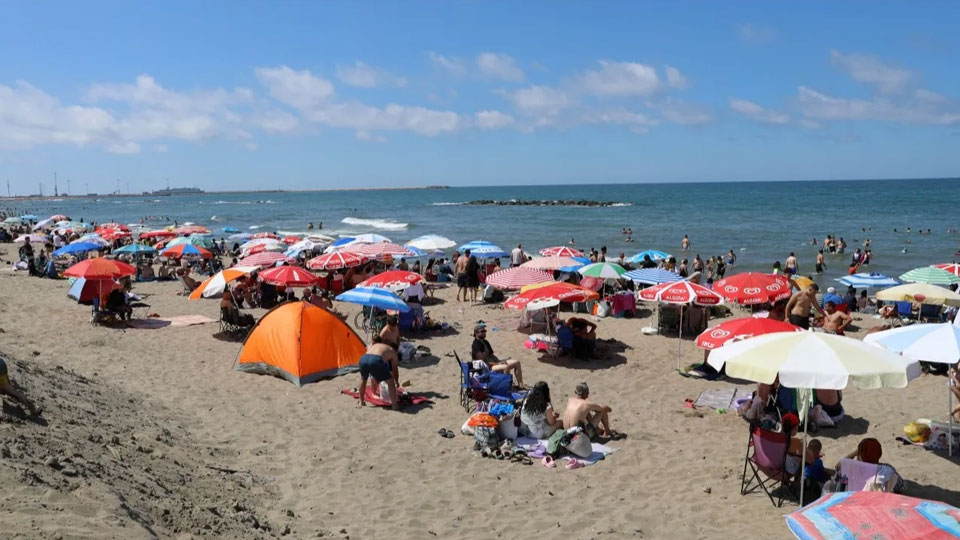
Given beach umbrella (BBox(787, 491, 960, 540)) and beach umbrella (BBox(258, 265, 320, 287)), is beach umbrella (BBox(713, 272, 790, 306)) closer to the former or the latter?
beach umbrella (BBox(787, 491, 960, 540))

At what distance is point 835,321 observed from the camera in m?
12.8

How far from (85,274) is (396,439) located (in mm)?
8989

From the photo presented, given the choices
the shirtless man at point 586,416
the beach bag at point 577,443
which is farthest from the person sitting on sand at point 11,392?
the shirtless man at point 586,416

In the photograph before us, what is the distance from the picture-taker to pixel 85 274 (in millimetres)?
13070

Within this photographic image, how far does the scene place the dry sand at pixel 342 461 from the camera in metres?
4.93

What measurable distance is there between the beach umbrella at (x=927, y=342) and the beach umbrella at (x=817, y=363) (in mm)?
945

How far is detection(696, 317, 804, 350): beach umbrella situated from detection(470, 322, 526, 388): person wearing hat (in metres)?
2.48

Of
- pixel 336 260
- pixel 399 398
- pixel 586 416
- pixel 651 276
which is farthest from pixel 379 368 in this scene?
pixel 336 260

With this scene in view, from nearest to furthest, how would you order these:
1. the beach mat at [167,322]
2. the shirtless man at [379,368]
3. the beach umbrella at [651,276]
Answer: the shirtless man at [379,368] → the beach mat at [167,322] → the beach umbrella at [651,276]

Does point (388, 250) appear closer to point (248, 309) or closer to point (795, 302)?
point (248, 309)

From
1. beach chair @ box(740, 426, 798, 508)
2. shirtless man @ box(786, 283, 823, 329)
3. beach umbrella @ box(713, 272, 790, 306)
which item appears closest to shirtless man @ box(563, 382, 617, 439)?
beach chair @ box(740, 426, 798, 508)

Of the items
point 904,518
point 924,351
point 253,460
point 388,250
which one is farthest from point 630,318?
point 904,518

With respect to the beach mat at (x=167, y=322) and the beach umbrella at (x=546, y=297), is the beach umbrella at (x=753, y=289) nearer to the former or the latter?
the beach umbrella at (x=546, y=297)

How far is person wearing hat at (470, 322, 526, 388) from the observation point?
9.21m
